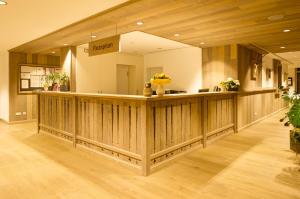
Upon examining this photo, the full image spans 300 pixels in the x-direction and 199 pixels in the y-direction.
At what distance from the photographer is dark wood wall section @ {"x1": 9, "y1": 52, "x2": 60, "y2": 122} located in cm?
806

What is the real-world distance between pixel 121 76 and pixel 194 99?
221 inches

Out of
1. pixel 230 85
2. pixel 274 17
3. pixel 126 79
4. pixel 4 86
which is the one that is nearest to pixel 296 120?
pixel 274 17

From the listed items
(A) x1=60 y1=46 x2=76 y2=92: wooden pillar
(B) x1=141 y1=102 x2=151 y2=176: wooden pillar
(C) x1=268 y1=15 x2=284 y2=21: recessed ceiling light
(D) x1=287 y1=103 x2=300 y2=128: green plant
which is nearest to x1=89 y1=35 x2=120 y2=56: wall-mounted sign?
(B) x1=141 y1=102 x2=151 y2=176: wooden pillar

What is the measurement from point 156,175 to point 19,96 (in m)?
7.02

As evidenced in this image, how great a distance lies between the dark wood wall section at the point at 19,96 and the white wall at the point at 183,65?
188 inches

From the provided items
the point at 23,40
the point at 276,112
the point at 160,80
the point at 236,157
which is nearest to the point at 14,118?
the point at 23,40

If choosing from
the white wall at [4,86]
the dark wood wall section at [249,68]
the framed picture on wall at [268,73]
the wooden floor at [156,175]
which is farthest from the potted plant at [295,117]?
the white wall at [4,86]

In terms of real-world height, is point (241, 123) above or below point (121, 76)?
below

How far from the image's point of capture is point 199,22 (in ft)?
15.2

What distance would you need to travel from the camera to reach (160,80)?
143 inches

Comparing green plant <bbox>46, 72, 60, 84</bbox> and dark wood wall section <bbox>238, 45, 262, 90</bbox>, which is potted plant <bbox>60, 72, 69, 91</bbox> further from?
dark wood wall section <bbox>238, 45, 262, 90</bbox>

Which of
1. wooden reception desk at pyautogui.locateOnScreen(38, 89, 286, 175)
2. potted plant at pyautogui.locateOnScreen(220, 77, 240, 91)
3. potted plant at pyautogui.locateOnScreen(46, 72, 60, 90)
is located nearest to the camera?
wooden reception desk at pyautogui.locateOnScreen(38, 89, 286, 175)

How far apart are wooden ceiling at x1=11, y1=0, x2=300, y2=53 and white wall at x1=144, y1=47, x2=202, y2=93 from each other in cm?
137

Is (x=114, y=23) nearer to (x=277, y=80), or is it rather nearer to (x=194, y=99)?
(x=194, y=99)
